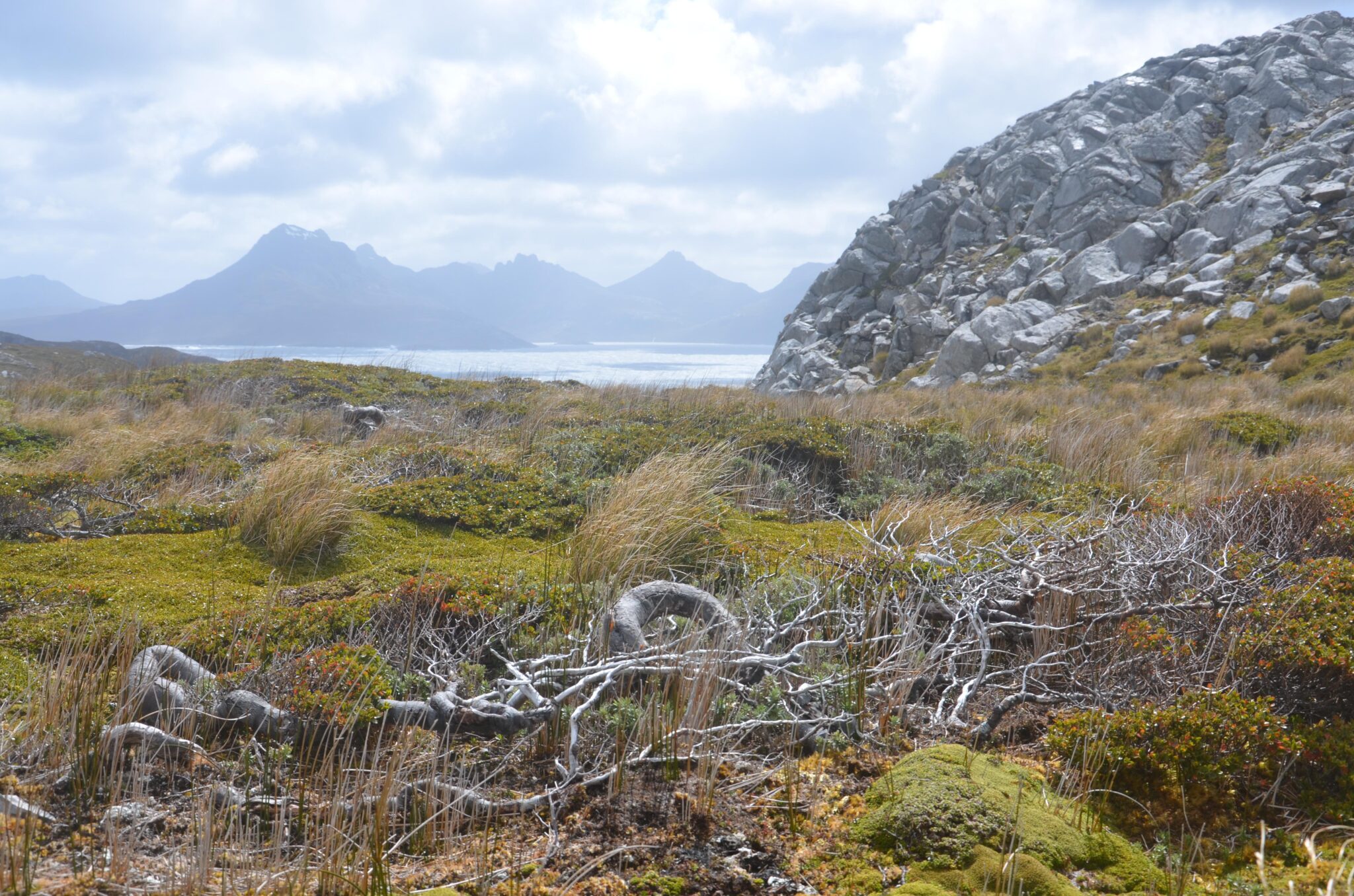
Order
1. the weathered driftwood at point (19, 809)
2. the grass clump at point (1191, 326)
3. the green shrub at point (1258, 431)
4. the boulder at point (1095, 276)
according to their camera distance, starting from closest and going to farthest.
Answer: the weathered driftwood at point (19, 809) → the green shrub at point (1258, 431) → the grass clump at point (1191, 326) → the boulder at point (1095, 276)

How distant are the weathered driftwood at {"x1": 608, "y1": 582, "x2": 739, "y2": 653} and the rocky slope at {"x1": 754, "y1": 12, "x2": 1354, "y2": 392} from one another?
26.0 m

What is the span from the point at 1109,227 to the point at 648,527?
Answer: 4721cm

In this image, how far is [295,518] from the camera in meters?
5.70

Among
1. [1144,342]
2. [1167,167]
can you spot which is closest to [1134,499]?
[1144,342]

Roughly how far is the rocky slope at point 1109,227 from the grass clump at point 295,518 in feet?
86.9

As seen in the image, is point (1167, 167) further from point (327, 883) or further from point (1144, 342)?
point (327, 883)

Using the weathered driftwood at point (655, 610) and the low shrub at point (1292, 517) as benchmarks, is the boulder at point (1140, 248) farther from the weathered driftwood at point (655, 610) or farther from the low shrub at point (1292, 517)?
the weathered driftwood at point (655, 610)

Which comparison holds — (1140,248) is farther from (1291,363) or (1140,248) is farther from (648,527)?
(648,527)

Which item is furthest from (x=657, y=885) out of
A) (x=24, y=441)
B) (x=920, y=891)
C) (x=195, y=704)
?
(x=24, y=441)

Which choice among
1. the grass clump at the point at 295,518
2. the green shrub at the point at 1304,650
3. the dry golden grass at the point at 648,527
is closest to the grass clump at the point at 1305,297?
the dry golden grass at the point at 648,527

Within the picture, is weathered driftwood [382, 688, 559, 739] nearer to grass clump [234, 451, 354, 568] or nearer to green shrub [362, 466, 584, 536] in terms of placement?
grass clump [234, 451, 354, 568]

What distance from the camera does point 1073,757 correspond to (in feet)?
9.48

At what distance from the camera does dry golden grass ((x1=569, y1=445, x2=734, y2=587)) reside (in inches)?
199

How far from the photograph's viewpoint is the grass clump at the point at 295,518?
5707 millimetres
